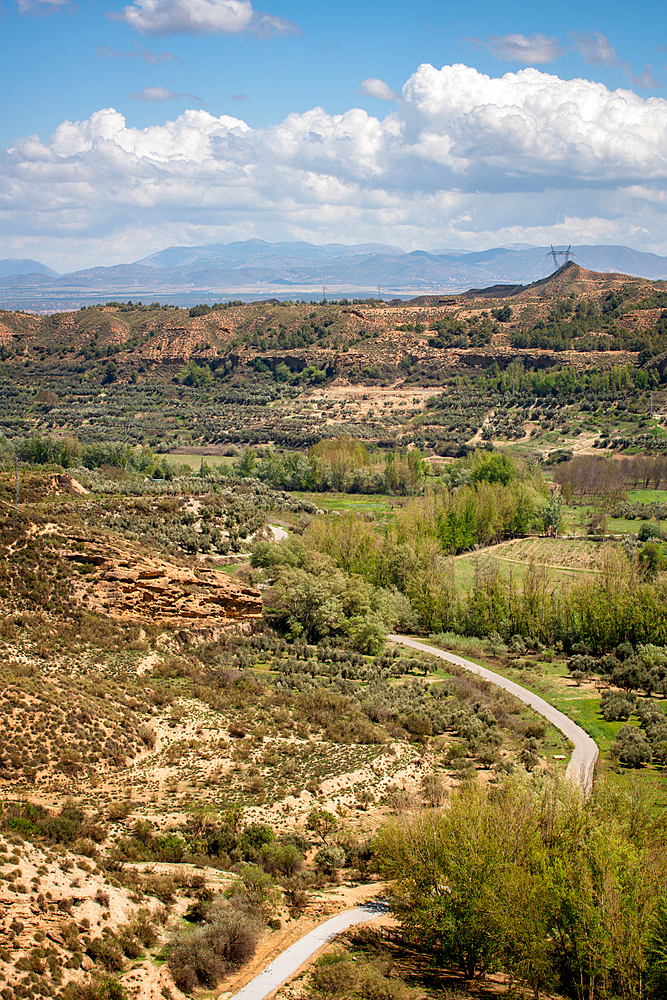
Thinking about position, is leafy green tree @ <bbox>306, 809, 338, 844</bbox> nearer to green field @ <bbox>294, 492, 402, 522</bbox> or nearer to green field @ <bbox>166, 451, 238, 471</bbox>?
green field @ <bbox>294, 492, 402, 522</bbox>

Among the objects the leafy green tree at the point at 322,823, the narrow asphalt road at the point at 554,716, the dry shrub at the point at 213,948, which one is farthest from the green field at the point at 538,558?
the dry shrub at the point at 213,948

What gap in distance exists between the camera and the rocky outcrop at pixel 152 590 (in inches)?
1551

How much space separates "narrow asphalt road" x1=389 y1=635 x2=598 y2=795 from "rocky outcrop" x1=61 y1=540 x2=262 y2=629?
39.6 ft

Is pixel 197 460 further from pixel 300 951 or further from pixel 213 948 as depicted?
pixel 213 948

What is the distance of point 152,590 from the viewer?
135ft

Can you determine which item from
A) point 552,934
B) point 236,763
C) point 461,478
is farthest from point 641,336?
point 552,934

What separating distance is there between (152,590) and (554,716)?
1979 centimetres

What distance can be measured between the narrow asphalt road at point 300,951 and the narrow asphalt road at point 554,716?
735cm

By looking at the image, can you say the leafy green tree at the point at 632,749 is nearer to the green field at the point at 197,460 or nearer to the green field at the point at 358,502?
the green field at the point at 358,502

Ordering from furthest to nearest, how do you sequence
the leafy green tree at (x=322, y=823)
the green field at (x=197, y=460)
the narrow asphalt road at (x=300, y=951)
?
the green field at (x=197, y=460) → the leafy green tree at (x=322, y=823) → the narrow asphalt road at (x=300, y=951)

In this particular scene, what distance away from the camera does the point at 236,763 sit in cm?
3011

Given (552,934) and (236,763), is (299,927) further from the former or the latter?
(236,763)

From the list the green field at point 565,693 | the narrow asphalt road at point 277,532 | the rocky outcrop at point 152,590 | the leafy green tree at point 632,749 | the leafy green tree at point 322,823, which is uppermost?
the rocky outcrop at point 152,590

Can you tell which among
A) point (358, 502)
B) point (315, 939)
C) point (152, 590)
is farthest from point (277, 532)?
point (315, 939)
